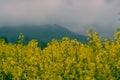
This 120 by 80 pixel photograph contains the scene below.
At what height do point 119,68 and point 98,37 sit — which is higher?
point 98,37

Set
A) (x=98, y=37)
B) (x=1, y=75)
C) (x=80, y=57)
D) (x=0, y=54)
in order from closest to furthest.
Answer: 1. (x=80, y=57)
2. (x=98, y=37)
3. (x=1, y=75)
4. (x=0, y=54)

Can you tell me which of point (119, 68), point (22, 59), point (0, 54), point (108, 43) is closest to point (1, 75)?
point (22, 59)

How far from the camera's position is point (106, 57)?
15.7m

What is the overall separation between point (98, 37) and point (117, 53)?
51.1 inches

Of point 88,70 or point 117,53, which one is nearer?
point 88,70

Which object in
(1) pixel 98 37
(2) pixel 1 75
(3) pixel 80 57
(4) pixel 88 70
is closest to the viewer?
(4) pixel 88 70

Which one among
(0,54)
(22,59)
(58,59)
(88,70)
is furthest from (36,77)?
(0,54)

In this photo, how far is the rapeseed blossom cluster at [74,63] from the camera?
571 inches

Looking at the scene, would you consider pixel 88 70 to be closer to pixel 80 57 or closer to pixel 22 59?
pixel 80 57

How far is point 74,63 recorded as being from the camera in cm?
1507

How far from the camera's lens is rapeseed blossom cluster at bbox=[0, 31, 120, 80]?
1449 centimetres

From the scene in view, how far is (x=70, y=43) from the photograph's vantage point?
Result: 697 inches

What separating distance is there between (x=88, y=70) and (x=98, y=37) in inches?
102

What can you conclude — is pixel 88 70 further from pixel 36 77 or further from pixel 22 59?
pixel 22 59
